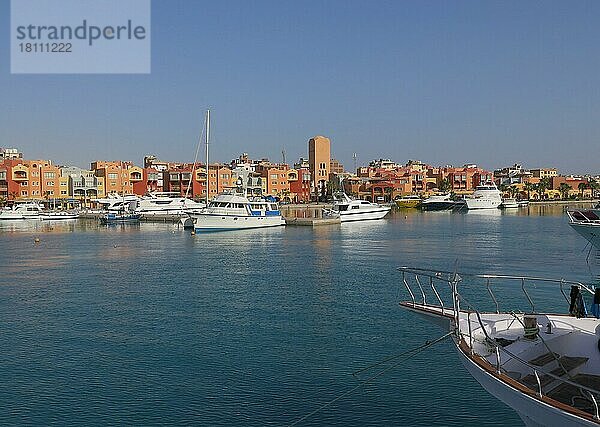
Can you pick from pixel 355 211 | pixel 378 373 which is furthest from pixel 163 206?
pixel 378 373

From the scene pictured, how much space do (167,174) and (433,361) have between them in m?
104

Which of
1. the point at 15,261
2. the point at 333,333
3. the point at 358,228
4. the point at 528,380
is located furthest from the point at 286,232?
the point at 528,380

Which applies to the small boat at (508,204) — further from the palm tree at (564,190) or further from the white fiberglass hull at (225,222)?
the white fiberglass hull at (225,222)

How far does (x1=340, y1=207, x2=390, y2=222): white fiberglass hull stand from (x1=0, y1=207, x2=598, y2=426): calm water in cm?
3701

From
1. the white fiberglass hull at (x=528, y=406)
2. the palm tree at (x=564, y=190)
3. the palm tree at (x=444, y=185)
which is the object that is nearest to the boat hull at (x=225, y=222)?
the white fiberglass hull at (x=528, y=406)

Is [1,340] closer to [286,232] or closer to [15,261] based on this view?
[15,261]

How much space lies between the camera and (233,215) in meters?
61.5

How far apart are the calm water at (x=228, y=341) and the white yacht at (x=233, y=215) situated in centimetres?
2185

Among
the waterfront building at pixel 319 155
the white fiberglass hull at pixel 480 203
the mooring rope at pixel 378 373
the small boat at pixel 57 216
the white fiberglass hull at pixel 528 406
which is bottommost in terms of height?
the mooring rope at pixel 378 373

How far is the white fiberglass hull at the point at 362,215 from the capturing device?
75787 mm

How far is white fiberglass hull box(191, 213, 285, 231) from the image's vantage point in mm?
59969

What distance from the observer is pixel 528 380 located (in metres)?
9.37

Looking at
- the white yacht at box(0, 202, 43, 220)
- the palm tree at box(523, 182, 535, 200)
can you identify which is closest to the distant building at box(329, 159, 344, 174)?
the palm tree at box(523, 182, 535, 200)

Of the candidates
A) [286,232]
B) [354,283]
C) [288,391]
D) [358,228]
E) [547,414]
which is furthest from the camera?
[358,228]
